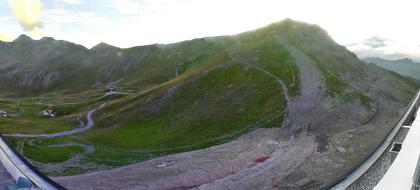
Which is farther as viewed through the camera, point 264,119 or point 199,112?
point 199,112

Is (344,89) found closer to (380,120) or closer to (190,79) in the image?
(380,120)

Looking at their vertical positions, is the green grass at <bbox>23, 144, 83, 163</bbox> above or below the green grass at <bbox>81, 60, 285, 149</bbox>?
below

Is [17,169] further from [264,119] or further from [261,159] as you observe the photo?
[264,119]

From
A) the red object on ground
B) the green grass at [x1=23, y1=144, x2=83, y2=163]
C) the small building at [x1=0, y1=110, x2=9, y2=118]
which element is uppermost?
the small building at [x1=0, y1=110, x2=9, y2=118]

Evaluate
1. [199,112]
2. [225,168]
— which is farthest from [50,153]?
[225,168]

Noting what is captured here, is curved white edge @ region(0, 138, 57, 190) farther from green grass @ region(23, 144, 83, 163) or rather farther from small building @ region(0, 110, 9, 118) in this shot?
small building @ region(0, 110, 9, 118)

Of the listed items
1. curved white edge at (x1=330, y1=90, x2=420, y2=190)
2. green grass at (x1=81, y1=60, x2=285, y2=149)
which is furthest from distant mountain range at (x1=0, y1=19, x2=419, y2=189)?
curved white edge at (x1=330, y1=90, x2=420, y2=190)

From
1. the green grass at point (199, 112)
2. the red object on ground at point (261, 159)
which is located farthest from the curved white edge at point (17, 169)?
the green grass at point (199, 112)

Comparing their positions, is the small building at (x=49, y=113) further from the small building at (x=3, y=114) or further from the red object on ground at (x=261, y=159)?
the red object on ground at (x=261, y=159)
